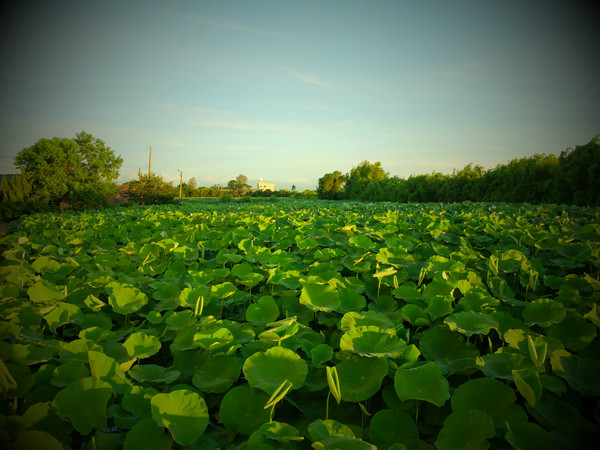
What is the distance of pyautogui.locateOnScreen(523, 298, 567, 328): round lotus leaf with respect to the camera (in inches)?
34.0

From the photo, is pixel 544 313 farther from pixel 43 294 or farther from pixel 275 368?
pixel 43 294

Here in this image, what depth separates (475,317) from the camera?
2.69 feet

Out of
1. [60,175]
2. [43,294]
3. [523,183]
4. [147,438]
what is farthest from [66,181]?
[523,183]

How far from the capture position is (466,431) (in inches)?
20.3

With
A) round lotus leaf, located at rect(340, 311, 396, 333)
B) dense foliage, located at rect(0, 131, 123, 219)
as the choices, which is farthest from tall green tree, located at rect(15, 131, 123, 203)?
round lotus leaf, located at rect(340, 311, 396, 333)

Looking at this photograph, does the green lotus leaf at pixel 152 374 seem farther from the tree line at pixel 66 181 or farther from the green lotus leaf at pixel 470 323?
the tree line at pixel 66 181

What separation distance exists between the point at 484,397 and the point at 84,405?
85 cm

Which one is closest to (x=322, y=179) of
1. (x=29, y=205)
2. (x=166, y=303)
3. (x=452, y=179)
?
(x=452, y=179)

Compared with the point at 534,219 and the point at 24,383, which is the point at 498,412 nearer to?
the point at 24,383

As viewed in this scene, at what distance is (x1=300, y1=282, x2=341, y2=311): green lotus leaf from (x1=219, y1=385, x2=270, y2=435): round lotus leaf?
0.39m

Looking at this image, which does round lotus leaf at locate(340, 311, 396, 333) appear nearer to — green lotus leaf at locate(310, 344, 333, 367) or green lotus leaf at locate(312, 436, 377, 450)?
green lotus leaf at locate(310, 344, 333, 367)

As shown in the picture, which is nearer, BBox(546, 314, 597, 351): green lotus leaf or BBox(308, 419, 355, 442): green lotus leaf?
BBox(308, 419, 355, 442): green lotus leaf

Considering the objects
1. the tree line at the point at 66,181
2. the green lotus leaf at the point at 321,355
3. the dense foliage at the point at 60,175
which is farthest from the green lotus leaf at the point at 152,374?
the dense foliage at the point at 60,175

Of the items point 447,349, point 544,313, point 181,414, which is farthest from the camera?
point 544,313
